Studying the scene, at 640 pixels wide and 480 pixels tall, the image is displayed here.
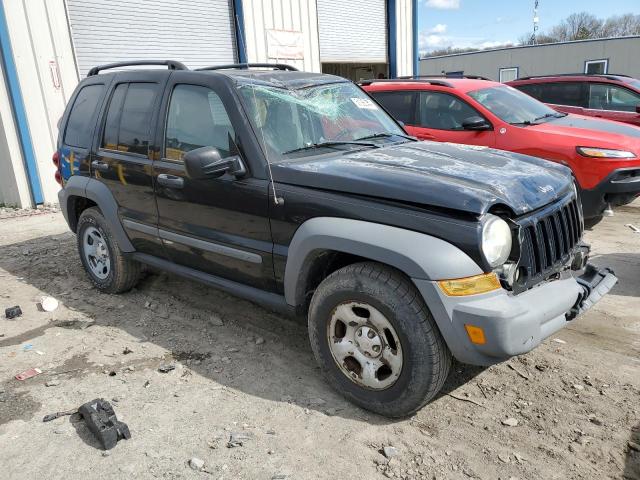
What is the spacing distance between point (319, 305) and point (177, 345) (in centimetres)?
145

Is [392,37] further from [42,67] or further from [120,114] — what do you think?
[120,114]

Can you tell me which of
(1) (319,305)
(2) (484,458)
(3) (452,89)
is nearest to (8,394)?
(1) (319,305)

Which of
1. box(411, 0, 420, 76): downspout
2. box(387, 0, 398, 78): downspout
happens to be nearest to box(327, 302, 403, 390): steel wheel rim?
box(387, 0, 398, 78): downspout

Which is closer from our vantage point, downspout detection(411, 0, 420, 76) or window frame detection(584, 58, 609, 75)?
downspout detection(411, 0, 420, 76)

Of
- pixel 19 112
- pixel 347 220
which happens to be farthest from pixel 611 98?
pixel 19 112

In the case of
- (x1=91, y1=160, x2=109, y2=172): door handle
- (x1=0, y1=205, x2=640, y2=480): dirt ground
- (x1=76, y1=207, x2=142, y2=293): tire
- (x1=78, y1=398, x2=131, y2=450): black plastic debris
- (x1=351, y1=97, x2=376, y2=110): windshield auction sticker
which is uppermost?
(x1=351, y1=97, x2=376, y2=110): windshield auction sticker

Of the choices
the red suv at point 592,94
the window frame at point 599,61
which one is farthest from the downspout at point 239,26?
the window frame at point 599,61

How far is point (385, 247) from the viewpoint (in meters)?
2.66

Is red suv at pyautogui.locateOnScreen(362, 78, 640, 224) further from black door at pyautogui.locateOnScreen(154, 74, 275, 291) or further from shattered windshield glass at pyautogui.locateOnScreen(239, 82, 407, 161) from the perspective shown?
black door at pyautogui.locateOnScreen(154, 74, 275, 291)

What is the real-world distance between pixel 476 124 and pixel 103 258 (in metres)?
4.43

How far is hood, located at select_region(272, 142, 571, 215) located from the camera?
2.70 metres

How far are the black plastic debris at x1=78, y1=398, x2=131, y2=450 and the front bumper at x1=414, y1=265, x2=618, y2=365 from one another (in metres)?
1.77

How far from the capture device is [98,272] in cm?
493

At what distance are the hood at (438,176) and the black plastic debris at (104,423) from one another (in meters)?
1.65
